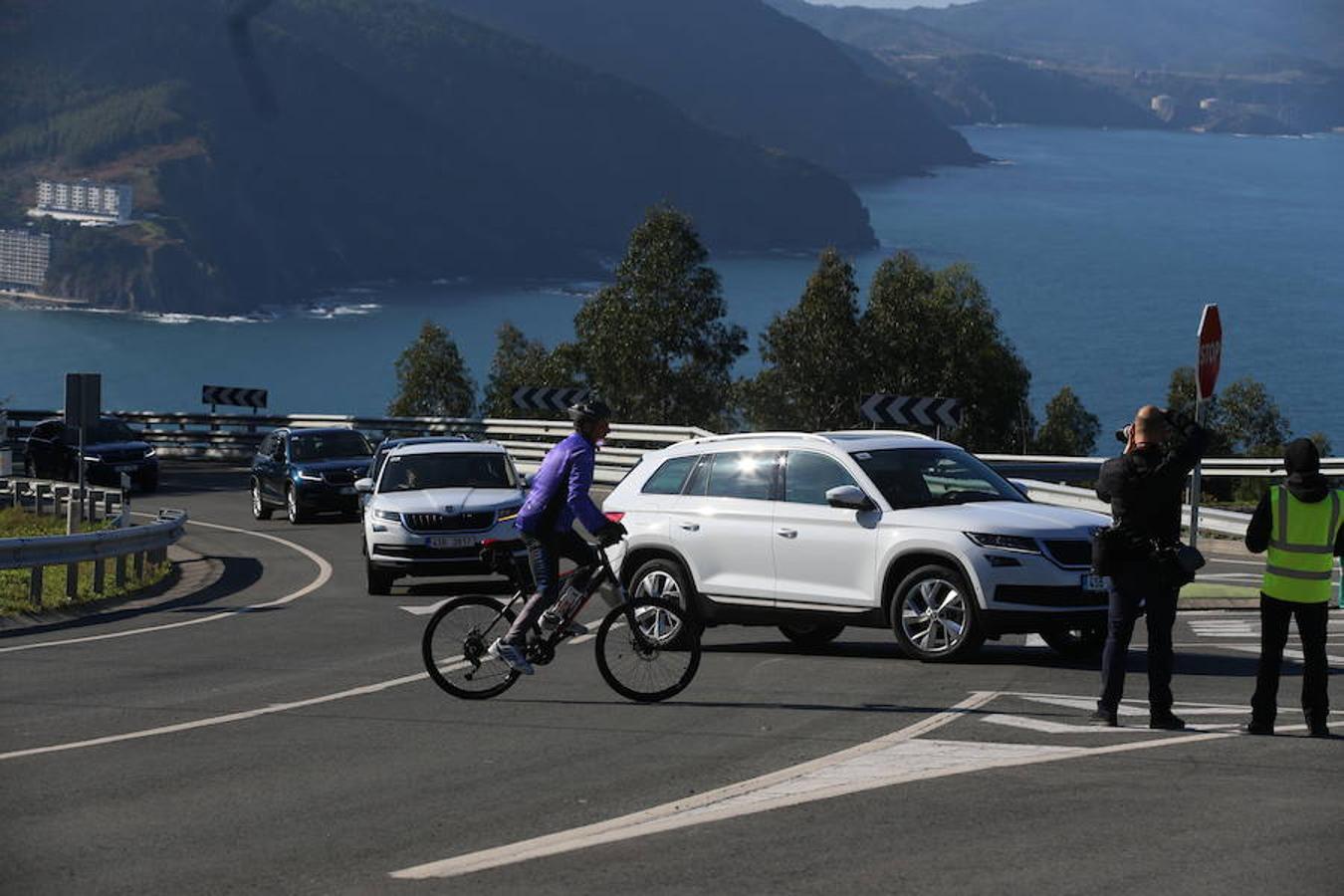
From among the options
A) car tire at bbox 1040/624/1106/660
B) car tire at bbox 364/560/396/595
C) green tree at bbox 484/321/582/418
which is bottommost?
car tire at bbox 364/560/396/595

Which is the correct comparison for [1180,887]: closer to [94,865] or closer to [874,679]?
[94,865]

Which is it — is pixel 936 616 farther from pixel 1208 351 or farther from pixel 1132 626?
pixel 1208 351

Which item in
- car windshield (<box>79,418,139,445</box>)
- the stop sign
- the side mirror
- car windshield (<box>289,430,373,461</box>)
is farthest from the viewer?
car windshield (<box>79,418,139,445</box>)

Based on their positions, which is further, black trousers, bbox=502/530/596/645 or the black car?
the black car

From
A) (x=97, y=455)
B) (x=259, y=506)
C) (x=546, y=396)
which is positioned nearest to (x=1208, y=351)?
(x=259, y=506)

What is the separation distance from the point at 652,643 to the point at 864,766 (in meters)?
2.89

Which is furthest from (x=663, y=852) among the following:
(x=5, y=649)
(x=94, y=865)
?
(x=5, y=649)

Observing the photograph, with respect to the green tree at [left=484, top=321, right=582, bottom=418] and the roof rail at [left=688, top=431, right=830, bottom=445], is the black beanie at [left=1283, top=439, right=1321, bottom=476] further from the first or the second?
the green tree at [left=484, top=321, right=582, bottom=418]

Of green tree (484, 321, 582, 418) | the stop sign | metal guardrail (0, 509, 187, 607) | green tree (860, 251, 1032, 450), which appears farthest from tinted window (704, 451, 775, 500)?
green tree (860, 251, 1032, 450)

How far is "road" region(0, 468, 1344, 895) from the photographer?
673 cm

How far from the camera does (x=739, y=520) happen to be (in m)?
14.2

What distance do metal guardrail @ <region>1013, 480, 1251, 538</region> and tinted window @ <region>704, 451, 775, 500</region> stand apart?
43.1 ft

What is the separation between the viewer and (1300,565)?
991cm

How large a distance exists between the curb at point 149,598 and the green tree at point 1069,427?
10682 cm
